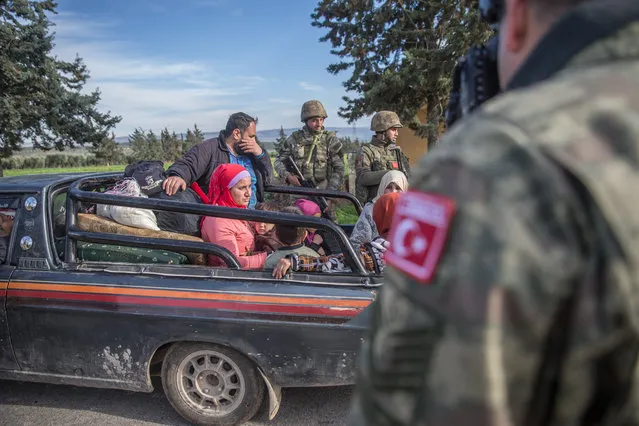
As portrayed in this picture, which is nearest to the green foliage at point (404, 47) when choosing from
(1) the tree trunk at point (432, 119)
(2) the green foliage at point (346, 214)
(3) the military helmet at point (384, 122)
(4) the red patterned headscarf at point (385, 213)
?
(1) the tree trunk at point (432, 119)

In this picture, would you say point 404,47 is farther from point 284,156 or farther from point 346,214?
point 284,156

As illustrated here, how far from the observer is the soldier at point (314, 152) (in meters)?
6.10

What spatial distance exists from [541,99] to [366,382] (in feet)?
1.65

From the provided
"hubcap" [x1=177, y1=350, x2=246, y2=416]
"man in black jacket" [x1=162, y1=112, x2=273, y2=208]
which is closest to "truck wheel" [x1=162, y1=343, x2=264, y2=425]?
"hubcap" [x1=177, y1=350, x2=246, y2=416]

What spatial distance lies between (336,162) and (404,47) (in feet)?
25.5

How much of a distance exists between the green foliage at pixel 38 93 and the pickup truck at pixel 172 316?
2243 cm

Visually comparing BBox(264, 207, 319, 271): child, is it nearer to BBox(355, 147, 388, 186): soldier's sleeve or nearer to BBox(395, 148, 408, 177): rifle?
BBox(355, 147, 388, 186): soldier's sleeve

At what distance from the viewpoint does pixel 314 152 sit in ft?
20.4

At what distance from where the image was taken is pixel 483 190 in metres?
0.63

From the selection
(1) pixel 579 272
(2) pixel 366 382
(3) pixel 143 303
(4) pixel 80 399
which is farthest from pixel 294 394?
(1) pixel 579 272

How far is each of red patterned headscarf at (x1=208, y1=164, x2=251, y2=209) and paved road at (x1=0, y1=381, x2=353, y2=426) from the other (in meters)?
1.43

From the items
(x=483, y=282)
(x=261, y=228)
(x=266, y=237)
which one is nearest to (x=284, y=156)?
(x=261, y=228)

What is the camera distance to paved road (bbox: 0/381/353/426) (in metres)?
3.07

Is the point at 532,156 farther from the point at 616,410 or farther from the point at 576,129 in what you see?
the point at 616,410
